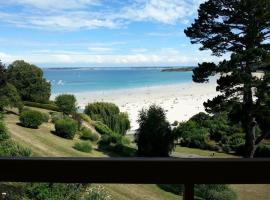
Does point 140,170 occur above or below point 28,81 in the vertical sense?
below

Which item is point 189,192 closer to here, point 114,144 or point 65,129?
point 65,129

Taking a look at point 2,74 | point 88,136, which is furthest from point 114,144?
point 2,74

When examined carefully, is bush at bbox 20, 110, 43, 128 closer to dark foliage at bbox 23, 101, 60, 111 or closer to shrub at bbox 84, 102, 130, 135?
dark foliage at bbox 23, 101, 60, 111

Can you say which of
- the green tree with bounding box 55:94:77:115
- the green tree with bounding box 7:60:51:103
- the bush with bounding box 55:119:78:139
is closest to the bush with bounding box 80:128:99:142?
the bush with bounding box 55:119:78:139

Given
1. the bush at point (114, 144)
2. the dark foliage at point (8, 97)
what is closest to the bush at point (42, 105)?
the dark foliage at point (8, 97)

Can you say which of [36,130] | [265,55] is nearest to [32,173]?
[265,55]

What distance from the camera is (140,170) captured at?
55.6 inches

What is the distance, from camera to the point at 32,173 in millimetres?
1422

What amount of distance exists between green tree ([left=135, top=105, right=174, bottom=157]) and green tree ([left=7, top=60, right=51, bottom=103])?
15.5 meters

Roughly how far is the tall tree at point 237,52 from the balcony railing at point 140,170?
1973 centimetres

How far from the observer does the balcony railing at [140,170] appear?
1398 millimetres

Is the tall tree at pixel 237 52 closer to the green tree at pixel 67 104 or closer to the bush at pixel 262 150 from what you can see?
the bush at pixel 262 150

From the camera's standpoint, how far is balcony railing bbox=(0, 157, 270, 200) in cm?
140

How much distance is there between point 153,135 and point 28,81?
1643 cm
